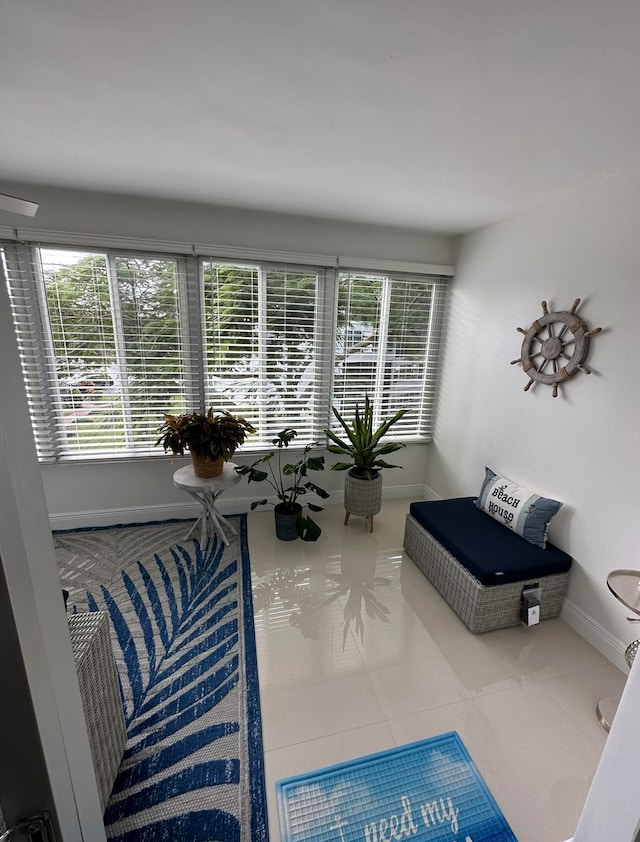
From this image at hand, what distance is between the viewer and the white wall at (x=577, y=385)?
1.81m

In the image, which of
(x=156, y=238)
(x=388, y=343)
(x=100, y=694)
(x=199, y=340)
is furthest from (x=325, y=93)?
(x=100, y=694)

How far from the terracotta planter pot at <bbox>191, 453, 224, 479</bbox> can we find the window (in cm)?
58

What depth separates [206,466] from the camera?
255 cm

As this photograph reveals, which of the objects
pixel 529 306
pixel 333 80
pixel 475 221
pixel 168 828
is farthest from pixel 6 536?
pixel 475 221

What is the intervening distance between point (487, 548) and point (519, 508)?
0.36 m

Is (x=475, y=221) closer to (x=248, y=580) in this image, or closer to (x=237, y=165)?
(x=237, y=165)

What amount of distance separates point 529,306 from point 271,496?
2511 mm

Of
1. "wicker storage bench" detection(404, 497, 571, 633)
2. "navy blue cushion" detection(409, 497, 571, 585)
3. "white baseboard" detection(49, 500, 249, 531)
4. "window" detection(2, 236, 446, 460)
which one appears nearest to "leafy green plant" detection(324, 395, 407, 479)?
"window" detection(2, 236, 446, 460)

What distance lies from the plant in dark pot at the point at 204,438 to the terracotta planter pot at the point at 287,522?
0.65m

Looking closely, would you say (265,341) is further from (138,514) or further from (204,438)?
(138,514)

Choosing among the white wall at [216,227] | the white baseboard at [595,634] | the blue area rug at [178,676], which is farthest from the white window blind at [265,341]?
the white baseboard at [595,634]

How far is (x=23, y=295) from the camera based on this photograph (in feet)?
7.93

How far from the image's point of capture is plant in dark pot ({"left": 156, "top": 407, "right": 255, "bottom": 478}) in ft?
8.05

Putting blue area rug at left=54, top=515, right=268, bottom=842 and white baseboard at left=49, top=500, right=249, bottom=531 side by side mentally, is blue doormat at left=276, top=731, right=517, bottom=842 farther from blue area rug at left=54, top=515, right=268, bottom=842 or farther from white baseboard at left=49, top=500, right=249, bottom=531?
white baseboard at left=49, top=500, right=249, bottom=531
